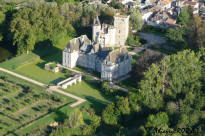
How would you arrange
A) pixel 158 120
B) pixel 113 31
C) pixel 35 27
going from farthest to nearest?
1. pixel 113 31
2. pixel 35 27
3. pixel 158 120

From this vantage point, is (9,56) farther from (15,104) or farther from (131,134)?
(131,134)

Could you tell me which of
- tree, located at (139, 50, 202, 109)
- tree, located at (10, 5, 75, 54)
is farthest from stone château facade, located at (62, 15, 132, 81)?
tree, located at (139, 50, 202, 109)

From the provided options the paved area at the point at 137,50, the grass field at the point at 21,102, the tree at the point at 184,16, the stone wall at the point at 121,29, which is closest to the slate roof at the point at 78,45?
the grass field at the point at 21,102

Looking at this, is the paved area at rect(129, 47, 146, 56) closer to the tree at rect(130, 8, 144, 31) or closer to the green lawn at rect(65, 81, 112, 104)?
the tree at rect(130, 8, 144, 31)

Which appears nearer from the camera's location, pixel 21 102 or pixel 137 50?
pixel 21 102

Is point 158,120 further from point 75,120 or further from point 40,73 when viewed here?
point 40,73

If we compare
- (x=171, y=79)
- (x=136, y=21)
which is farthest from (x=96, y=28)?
(x=171, y=79)
